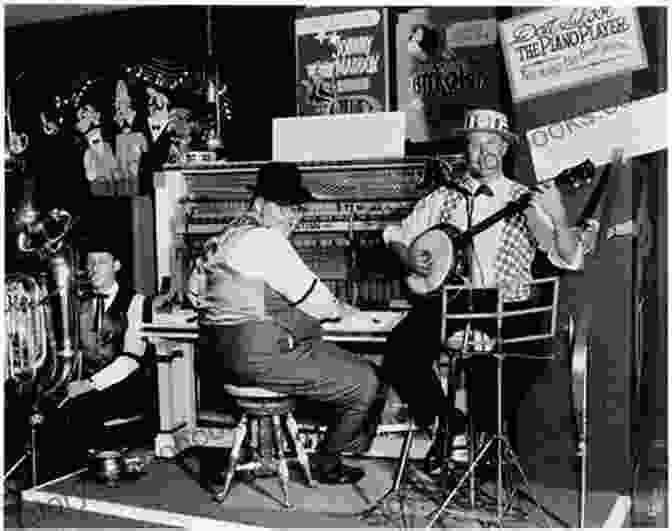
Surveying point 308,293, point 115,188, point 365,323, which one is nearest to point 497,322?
point 308,293

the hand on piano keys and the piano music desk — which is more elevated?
the hand on piano keys

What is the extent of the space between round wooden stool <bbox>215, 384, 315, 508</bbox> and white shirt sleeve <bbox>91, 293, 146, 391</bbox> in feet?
2.48

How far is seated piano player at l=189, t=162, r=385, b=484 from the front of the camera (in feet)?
12.7

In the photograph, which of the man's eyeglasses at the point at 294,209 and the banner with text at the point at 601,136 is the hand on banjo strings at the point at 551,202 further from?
the man's eyeglasses at the point at 294,209

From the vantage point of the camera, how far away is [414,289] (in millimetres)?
3998

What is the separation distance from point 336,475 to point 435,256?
3.93 feet

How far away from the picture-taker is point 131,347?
15.0 ft

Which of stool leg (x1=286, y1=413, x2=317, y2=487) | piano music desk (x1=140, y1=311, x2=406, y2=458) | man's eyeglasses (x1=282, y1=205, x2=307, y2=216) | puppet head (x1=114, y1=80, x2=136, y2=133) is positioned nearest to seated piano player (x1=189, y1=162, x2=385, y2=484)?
man's eyeglasses (x1=282, y1=205, x2=307, y2=216)

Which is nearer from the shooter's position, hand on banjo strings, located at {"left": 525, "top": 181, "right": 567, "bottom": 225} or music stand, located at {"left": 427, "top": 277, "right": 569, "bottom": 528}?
music stand, located at {"left": 427, "top": 277, "right": 569, "bottom": 528}

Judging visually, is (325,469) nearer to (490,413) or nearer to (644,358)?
(490,413)

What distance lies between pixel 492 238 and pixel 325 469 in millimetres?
1333

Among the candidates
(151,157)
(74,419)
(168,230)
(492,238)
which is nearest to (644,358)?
(492,238)

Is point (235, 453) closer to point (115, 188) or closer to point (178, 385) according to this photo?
point (178, 385)

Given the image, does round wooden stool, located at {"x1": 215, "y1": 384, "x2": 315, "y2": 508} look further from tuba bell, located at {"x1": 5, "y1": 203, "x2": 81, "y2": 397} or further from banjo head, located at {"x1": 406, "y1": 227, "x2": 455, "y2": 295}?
tuba bell, located at {"x1": 5, "y1": 203, "x2": 81, "y2": 397}
